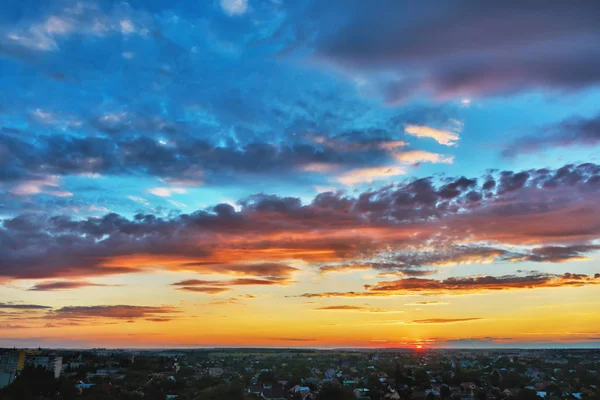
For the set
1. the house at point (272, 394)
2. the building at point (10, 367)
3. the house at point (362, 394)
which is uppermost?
the building at point (10, 367)

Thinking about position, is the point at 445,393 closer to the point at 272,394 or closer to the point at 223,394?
the point at 272,394

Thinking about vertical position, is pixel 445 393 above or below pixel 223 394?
below

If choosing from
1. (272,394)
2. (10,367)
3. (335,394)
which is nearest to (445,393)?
(335,394)

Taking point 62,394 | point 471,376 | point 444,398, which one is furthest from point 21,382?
point 471,376

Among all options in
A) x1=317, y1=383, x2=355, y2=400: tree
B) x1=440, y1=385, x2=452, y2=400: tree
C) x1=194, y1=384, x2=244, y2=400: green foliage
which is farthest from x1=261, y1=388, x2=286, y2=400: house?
x1=440, y1=385, x2=452, y2=400: tree

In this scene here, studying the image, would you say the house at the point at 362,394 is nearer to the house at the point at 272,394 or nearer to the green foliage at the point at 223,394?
the house at the point at 272,394

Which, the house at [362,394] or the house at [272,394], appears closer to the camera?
the house at [362,394]

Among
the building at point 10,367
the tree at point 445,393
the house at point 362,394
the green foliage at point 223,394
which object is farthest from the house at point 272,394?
the building at point 10,367

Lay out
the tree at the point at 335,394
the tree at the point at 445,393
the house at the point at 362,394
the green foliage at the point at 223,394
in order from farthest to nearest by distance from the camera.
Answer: the tree at the point at 445,393 → the house at the point at 362,394 → the tree at the point at 335,394 → the green foliage at the point at 223,394

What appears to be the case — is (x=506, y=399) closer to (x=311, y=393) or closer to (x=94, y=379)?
(x=311, y=393)

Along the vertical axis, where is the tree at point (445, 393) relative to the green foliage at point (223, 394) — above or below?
below

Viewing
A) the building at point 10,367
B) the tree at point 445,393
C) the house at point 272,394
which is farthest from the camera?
the building at point 10,367
